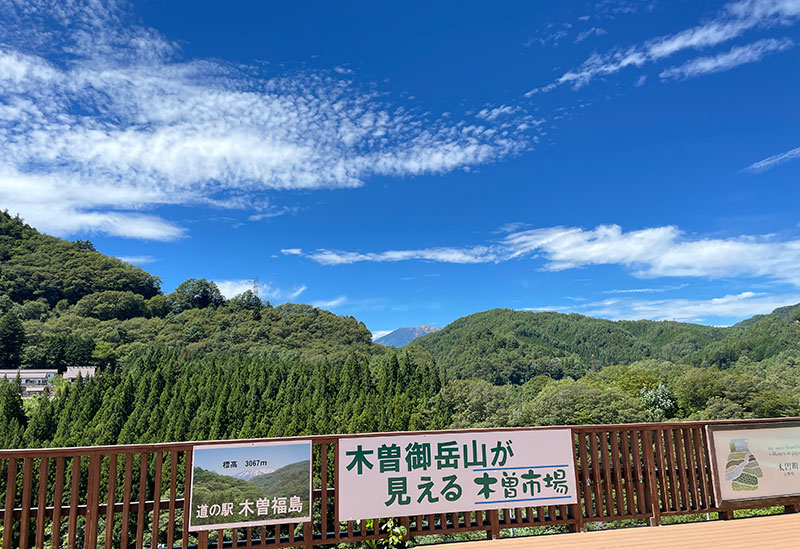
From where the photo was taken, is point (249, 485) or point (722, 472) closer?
point (249, 485)

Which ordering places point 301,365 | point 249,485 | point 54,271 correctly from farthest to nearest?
point 54,271, point 301,365, point 249,485

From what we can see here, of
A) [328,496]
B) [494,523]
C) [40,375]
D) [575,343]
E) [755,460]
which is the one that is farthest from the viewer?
[575,343]

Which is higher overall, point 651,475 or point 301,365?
point 301,365

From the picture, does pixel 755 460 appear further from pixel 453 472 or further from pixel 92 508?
pixel 92 508

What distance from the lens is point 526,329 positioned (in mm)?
125688

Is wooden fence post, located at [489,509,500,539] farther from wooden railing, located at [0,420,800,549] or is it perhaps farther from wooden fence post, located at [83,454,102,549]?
wooden fence post, located at [83,454,102,549]

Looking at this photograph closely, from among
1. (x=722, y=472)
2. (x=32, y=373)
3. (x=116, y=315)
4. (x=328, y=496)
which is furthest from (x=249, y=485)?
(x=116, y=315)

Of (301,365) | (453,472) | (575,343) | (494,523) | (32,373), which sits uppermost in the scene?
(575,343)

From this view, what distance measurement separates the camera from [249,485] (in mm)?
3430

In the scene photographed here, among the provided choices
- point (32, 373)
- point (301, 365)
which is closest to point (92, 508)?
point (301, 365)

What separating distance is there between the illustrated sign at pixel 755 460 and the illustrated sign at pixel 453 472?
1.40m

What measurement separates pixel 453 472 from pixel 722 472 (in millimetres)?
2390

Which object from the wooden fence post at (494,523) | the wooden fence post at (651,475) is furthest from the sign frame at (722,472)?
the wooden fence post at (494,523)

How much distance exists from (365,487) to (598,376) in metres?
58.1
